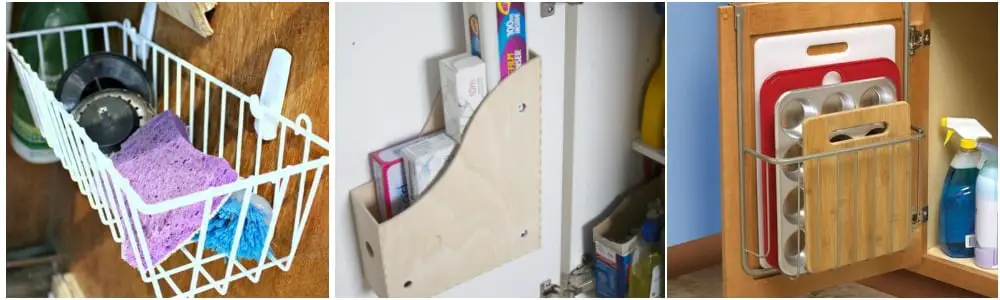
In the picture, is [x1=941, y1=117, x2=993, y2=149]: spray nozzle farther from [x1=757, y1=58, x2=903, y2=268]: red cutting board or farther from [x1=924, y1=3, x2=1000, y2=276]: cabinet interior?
[x1=757, y1=58, x2=903, y2=268]: red cutting board

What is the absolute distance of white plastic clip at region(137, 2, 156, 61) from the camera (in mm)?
944

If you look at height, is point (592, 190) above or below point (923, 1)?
below

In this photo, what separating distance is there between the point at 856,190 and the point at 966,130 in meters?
0.24

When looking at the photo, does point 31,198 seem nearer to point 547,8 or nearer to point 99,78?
point 99,78

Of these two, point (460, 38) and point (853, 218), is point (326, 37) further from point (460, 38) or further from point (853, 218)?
point (853, 218)

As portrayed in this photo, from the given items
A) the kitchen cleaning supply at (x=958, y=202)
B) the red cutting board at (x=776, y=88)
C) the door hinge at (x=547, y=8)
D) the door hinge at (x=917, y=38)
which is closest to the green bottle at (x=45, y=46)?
the door hinge at (x=547, y=8)

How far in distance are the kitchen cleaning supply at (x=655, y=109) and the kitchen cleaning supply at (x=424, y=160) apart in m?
0.30

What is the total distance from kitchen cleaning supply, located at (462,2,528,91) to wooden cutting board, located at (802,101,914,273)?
1.05 ft

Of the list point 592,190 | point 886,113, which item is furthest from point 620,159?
point 886,113

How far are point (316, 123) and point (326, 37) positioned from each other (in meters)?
0.08

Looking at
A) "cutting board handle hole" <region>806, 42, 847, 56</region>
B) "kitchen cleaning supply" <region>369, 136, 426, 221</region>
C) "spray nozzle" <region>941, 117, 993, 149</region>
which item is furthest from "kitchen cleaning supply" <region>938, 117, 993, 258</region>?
"kitchen cleaning supply" <region>369, 136, 426, 221</region>

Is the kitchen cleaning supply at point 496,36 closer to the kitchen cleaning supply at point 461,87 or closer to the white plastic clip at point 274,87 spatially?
the kitchen cleaning supply at point 461,87

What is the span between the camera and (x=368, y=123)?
982mm

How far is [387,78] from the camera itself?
97cm
